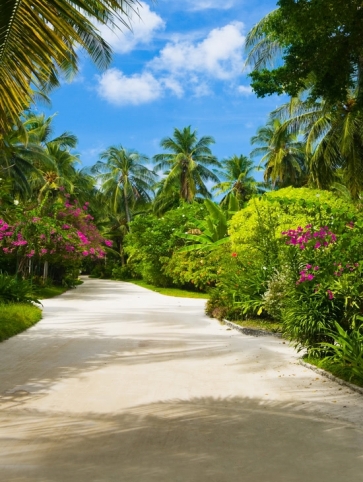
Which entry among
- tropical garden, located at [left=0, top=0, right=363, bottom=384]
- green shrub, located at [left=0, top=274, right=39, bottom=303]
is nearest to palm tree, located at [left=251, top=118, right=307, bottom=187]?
tropical garden, located at [left=0, top=0, right=363, bottom=384]

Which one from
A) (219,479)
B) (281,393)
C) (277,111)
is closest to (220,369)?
(281,393)

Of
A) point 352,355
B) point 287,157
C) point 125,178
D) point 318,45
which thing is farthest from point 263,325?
point 125,178

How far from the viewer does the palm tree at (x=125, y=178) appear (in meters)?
54.1

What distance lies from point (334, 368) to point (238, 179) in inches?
1689

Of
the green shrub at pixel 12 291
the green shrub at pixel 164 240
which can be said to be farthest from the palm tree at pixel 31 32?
the green shrub at pixel 164 240

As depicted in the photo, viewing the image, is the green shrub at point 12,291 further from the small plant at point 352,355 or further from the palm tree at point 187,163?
the palm tree at point 187,163

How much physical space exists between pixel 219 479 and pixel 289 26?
7.38m

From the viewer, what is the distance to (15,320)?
521 inches

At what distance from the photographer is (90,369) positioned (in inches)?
314

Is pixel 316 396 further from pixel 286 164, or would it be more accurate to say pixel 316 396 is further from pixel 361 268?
pixel 286 164

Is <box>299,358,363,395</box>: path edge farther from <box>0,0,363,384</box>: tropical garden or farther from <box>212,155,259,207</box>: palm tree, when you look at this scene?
<box>212,155,259,207</box>: palm tree

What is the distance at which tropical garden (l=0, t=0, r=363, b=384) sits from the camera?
6.12 meters

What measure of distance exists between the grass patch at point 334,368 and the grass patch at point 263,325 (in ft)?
12.7

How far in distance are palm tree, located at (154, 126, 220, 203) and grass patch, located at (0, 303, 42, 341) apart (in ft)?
101
